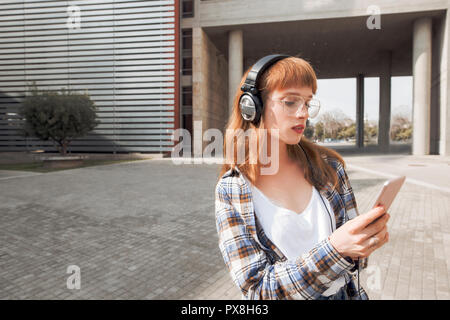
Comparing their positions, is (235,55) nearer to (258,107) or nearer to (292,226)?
(258,107)

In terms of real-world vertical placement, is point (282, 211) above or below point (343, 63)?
below

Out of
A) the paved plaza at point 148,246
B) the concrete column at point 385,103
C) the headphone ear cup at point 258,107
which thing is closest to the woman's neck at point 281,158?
the headphone ear cup at point 258,107

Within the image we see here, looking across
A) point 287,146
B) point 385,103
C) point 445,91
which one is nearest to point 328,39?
point 445,91

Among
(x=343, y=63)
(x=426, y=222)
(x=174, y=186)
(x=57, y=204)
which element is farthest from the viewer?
(x=343, y=63)

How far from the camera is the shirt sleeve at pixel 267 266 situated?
1.04 meters

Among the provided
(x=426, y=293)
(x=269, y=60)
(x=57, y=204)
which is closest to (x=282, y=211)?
(x=269, y=60)

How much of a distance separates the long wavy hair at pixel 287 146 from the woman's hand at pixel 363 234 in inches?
18.2

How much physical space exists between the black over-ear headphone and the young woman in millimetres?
11

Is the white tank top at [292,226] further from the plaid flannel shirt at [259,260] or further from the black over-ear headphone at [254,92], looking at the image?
the black over-ear headphone at [254,92]

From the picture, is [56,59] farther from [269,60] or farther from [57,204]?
[269,60]

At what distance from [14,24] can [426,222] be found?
32.7 m

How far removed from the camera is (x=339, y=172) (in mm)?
1566

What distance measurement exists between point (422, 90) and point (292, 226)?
26.2 meters
